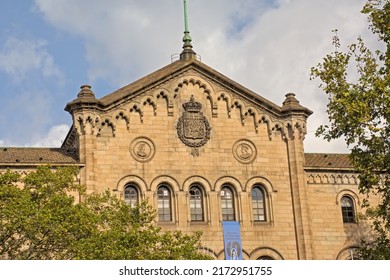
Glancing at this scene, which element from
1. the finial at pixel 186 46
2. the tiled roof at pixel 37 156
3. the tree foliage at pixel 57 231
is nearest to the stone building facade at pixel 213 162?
the tiled roof at pixel 37 156

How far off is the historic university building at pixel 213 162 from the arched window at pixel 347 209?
0.20 ft

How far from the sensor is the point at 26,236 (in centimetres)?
3347

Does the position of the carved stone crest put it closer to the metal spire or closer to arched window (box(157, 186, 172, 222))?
arched window (box(157, 186, 172, 222))

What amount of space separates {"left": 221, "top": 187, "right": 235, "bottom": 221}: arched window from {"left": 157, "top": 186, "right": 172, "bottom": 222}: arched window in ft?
10.3

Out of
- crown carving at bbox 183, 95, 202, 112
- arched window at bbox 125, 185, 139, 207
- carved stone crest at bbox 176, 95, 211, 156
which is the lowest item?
arched window at bbox 125, 185, 139, 207

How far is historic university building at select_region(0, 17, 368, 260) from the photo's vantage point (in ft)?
150

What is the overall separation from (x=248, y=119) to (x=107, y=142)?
8.76 metres

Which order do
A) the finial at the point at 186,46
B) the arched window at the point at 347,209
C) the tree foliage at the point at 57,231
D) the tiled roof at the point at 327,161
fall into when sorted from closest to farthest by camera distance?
the tree foliage at the point at 57,231
the arched window at the point at 347,209
the tiled roof at the point at 327,161
the finial at the point at 186,46

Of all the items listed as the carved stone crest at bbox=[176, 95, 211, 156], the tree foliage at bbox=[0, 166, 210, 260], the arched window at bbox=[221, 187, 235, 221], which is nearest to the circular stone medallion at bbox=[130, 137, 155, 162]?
the carved stone crest at bbox=[176, 95, 211, 156]

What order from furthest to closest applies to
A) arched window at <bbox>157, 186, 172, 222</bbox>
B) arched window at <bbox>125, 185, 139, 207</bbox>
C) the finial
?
the finial
arched window at <bbox>157, 186, 172, 222</bbox>
arched window at <bbox>125, 185, 139, 207</bbox>

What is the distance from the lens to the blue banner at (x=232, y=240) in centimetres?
4544

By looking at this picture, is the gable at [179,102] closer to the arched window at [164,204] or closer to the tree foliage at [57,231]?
the arched window at [164,204]
